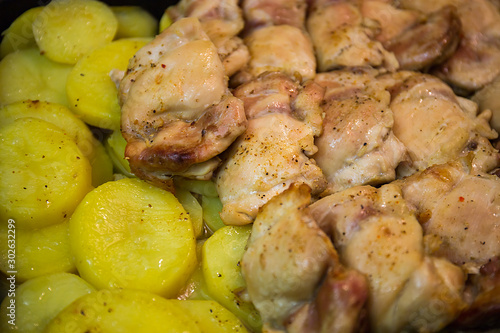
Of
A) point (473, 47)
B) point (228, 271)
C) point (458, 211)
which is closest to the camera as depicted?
point (458, 211)

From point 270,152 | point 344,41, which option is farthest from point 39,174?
point 344,41

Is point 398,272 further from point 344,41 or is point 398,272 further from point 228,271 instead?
point 344,41

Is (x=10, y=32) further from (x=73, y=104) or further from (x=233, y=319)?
(x=233, y=319)

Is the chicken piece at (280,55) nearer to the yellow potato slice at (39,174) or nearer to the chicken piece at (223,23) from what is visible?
the chicken piece at (223,23)

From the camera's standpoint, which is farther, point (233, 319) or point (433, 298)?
point (233, 319)

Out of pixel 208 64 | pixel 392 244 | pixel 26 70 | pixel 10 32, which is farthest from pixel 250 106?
pixel 10 32

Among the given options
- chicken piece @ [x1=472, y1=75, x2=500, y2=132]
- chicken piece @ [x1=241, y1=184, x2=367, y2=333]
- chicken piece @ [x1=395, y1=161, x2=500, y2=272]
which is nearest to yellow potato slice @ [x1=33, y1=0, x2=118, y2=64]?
chicken piece @ [x1=241, y1=184, x2=367, y2=333]
